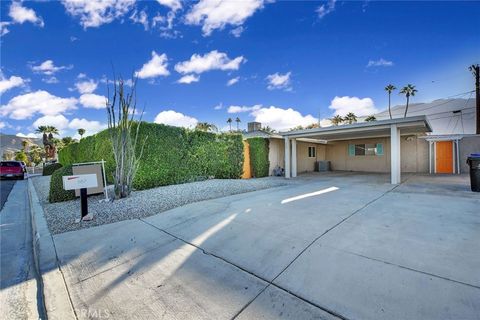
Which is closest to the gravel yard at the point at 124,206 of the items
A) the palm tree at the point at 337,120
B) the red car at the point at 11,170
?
Answer: the red car at the point at 11,170

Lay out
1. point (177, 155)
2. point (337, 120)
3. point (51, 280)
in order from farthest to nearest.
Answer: point (337, 120), point (177, 155), point (51, 280)

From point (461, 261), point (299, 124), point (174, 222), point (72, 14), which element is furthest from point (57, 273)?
point (299, 124)

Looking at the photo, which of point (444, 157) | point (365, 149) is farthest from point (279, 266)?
point (444, 157)

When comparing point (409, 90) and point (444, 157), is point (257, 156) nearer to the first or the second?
point (444, 157)

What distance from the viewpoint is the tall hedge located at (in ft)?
26.2

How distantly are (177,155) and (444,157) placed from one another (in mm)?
16439

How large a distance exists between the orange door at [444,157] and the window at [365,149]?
3148mm

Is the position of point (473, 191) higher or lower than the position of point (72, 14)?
lower

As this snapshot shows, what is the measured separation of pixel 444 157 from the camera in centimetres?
1388

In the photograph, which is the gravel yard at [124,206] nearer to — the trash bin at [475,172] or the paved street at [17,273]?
the paved street at [17,273]

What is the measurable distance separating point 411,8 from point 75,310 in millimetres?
12611

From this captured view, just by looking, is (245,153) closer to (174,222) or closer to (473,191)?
(174,222)

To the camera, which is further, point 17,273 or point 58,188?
point 58,188

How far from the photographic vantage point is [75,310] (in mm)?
Answer: 1976
